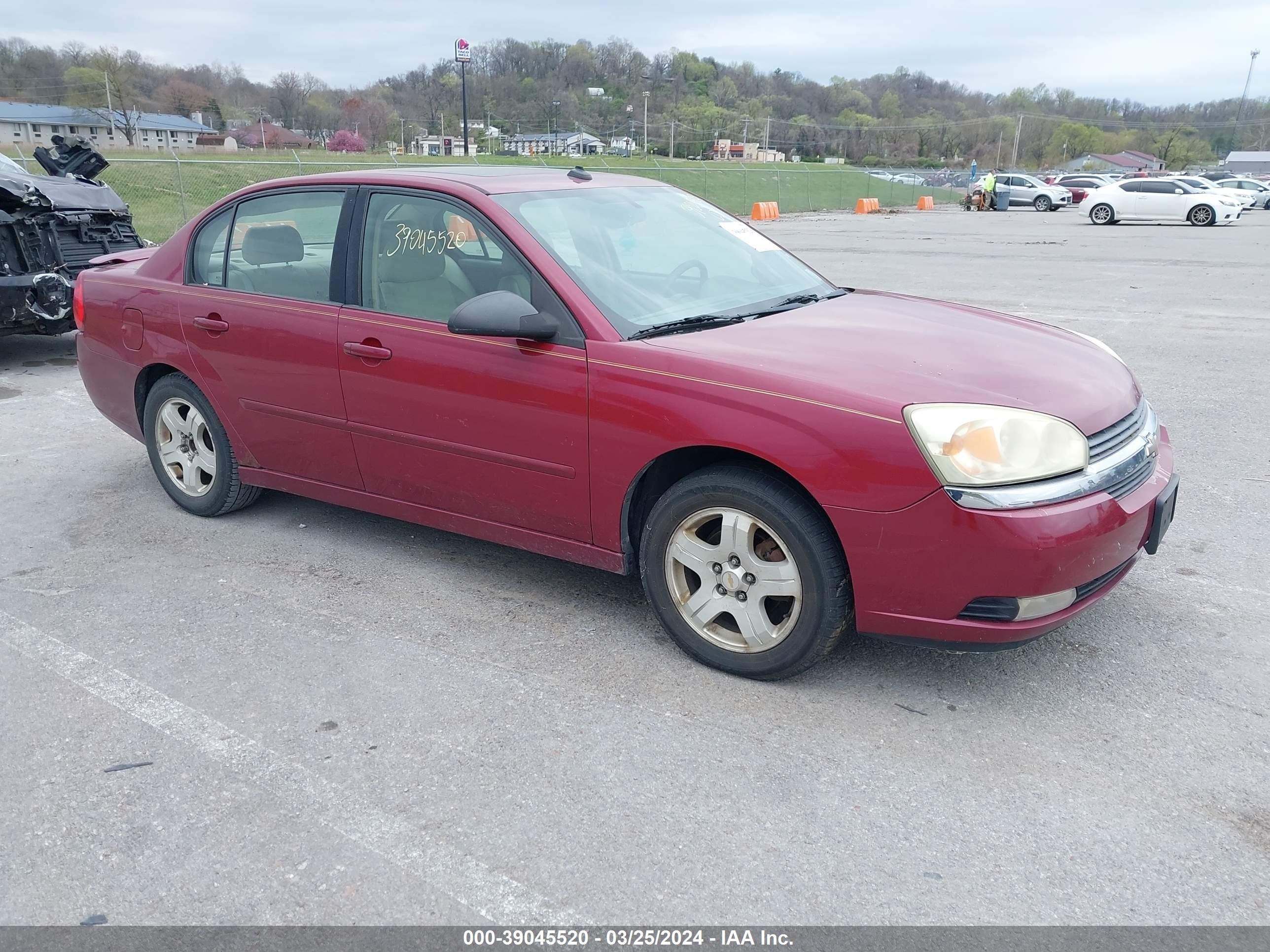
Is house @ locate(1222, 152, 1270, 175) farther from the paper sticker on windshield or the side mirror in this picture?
the side mirror

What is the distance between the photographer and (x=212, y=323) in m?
4.59

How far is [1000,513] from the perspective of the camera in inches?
112

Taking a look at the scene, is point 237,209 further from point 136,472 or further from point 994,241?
point 994,241

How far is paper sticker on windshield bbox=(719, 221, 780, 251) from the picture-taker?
454 cm

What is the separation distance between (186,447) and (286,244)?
1.26 meters

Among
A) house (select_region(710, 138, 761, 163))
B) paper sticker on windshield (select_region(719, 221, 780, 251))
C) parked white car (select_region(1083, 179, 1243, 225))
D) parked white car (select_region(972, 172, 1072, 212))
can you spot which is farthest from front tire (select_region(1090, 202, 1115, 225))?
house (select_region(710, 138, 761, 163))

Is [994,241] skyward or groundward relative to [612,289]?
groundward

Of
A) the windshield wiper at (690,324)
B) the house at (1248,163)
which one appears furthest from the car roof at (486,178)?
the house at (1248,163)

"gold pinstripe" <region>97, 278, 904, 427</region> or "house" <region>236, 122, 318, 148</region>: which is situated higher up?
"house" <region>236, 122, 318, 148</region>

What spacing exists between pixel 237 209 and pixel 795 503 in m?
3.12

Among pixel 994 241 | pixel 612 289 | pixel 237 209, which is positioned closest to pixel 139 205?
pixel 994 241

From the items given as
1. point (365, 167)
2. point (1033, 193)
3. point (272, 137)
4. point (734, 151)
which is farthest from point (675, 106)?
point (365, 167)

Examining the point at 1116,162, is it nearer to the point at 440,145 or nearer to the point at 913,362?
the point at 440,145

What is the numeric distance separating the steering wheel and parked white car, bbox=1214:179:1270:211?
4805cm
